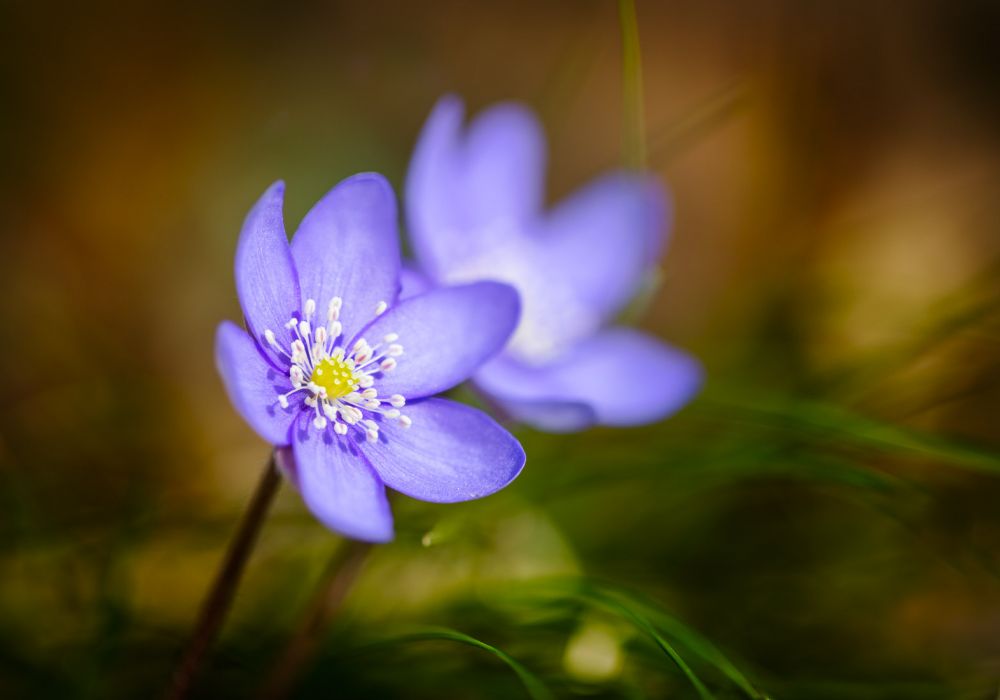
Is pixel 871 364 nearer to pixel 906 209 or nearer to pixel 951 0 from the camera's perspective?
pixel 906 209

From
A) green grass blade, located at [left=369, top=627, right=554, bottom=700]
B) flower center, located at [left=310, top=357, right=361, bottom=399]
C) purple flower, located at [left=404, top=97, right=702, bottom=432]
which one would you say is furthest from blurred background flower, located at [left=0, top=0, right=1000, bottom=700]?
flower center, located at [left=310, top=357, right=361, bottom=399]

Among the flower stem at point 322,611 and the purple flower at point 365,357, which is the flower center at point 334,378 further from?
the flower stem at point 322,611

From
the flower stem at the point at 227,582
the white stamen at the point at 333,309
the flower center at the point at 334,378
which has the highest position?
the white stamen at the point at 333,309

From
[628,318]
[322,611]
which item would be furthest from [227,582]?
[628,318]

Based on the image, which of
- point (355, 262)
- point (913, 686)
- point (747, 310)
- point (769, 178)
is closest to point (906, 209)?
point (769, 178)

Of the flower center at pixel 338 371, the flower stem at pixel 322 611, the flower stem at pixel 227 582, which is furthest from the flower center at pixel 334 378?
the flower stem at pixel 322 611

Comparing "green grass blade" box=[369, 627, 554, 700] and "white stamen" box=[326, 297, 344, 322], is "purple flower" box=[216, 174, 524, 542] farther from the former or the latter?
"green grass blade" box=[369, 627, 554, 700]
